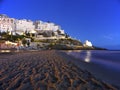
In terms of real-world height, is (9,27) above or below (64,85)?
above

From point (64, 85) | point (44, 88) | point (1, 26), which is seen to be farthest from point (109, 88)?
point (1, 26)

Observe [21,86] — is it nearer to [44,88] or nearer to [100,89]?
[44,88]

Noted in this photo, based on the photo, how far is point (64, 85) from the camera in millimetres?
8688

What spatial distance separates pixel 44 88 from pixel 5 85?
151 centimetres

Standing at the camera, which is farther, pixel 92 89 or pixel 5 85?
pixel 5 85

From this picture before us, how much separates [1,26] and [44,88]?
187 meters

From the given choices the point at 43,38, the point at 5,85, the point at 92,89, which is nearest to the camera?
the point at 92,89

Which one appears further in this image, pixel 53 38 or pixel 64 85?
pixel 53 38

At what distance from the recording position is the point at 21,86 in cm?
855

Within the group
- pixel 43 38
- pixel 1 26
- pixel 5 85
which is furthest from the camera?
pixel 1 26

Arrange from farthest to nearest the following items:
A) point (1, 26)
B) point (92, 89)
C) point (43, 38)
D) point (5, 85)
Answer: point (1, 26)
point (43, 38)
point (5, 85)
point (92, 89)

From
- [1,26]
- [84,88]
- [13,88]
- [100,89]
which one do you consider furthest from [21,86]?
[1,26]

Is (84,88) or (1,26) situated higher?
(1,26)

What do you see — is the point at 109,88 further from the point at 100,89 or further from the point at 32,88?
the point at 32,88
